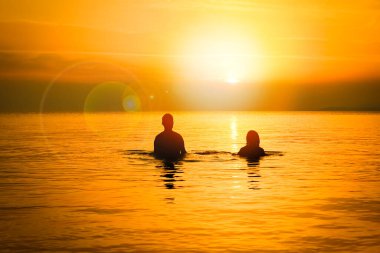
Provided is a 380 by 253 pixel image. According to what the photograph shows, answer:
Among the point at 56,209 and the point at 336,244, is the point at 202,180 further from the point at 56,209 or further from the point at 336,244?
the point at 336,244

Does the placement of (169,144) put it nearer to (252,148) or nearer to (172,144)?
(172,144)

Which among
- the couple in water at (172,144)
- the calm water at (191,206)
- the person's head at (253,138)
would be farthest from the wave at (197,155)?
the person's head at (253,138)

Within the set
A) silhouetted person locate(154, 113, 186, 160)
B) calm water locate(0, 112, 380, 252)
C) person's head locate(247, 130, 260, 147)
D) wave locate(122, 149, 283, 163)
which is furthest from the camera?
wave locate(122, 149, 283, 163)

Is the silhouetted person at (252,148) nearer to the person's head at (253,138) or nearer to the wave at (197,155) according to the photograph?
the person's head at (253,138)

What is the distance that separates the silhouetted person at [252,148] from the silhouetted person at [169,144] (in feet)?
10.8

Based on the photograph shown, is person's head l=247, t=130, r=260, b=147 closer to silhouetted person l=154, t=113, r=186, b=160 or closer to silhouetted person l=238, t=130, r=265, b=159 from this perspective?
silhouetted person l=238, t=130, r=265, b=159

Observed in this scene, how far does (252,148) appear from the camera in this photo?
3484 centimetres

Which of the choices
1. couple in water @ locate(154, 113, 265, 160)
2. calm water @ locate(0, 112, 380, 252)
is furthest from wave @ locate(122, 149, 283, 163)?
couple in water @ locate(154, 113, 265, 160)

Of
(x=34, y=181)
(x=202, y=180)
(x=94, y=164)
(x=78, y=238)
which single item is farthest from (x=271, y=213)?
(x=94, y=164)

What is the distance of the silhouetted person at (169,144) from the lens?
31336 millimetres

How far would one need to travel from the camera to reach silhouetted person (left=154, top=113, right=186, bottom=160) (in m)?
31.3

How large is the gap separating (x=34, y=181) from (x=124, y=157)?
44.1ft

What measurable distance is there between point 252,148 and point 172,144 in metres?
4.53

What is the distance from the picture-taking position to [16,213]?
747 inches
